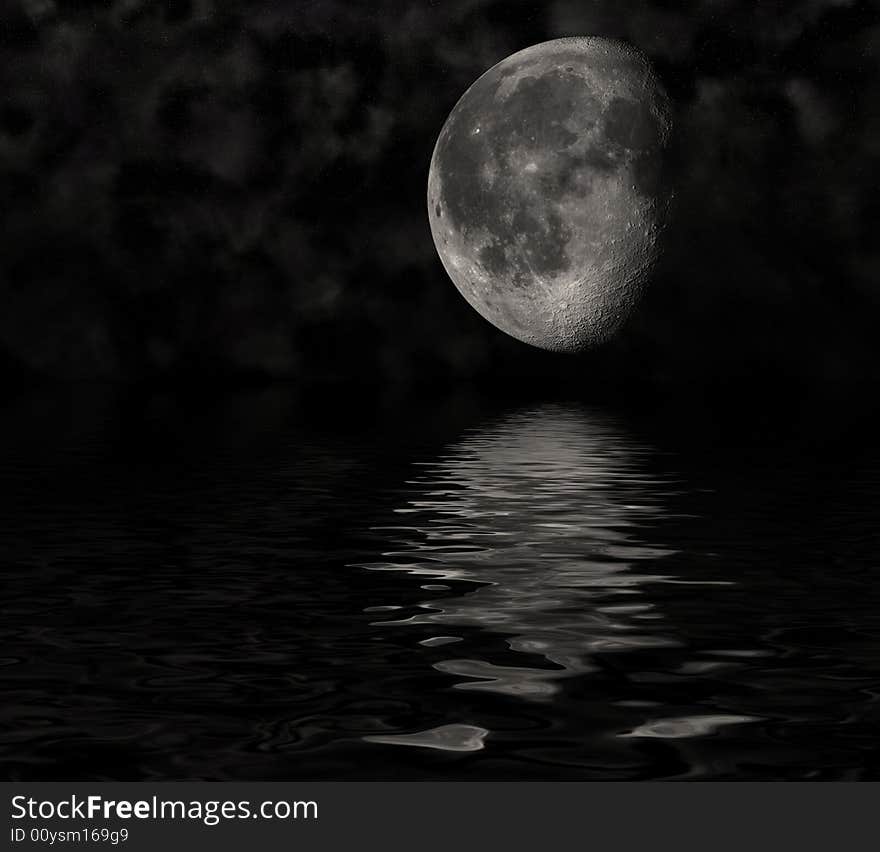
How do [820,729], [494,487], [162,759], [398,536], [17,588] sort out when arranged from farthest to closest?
[494,487], [398,536], [17,588], [820,729], [162,759]

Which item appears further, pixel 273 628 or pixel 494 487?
pixel 494 487

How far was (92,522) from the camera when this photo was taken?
18672 millimetres

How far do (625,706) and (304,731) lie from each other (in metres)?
1.95

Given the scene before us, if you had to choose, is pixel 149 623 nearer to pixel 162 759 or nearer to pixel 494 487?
pixel 162 759

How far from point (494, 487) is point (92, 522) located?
5.77 metres

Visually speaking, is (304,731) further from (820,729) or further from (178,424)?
(178,424)

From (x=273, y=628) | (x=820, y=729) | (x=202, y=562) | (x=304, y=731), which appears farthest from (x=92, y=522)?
(x=820, y=729)

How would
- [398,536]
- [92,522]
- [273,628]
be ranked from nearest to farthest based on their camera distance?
[273,628] → [398,536] → [92,522]

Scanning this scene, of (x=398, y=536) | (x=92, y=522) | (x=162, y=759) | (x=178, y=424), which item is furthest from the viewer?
(x=178, y=424)

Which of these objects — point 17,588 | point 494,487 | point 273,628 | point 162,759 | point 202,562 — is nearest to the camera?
point 162,759

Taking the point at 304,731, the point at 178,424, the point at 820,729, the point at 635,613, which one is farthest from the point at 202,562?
the point at 178,424

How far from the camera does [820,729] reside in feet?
30.2

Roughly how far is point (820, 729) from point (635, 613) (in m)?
3.59

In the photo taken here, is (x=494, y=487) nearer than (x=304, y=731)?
No
